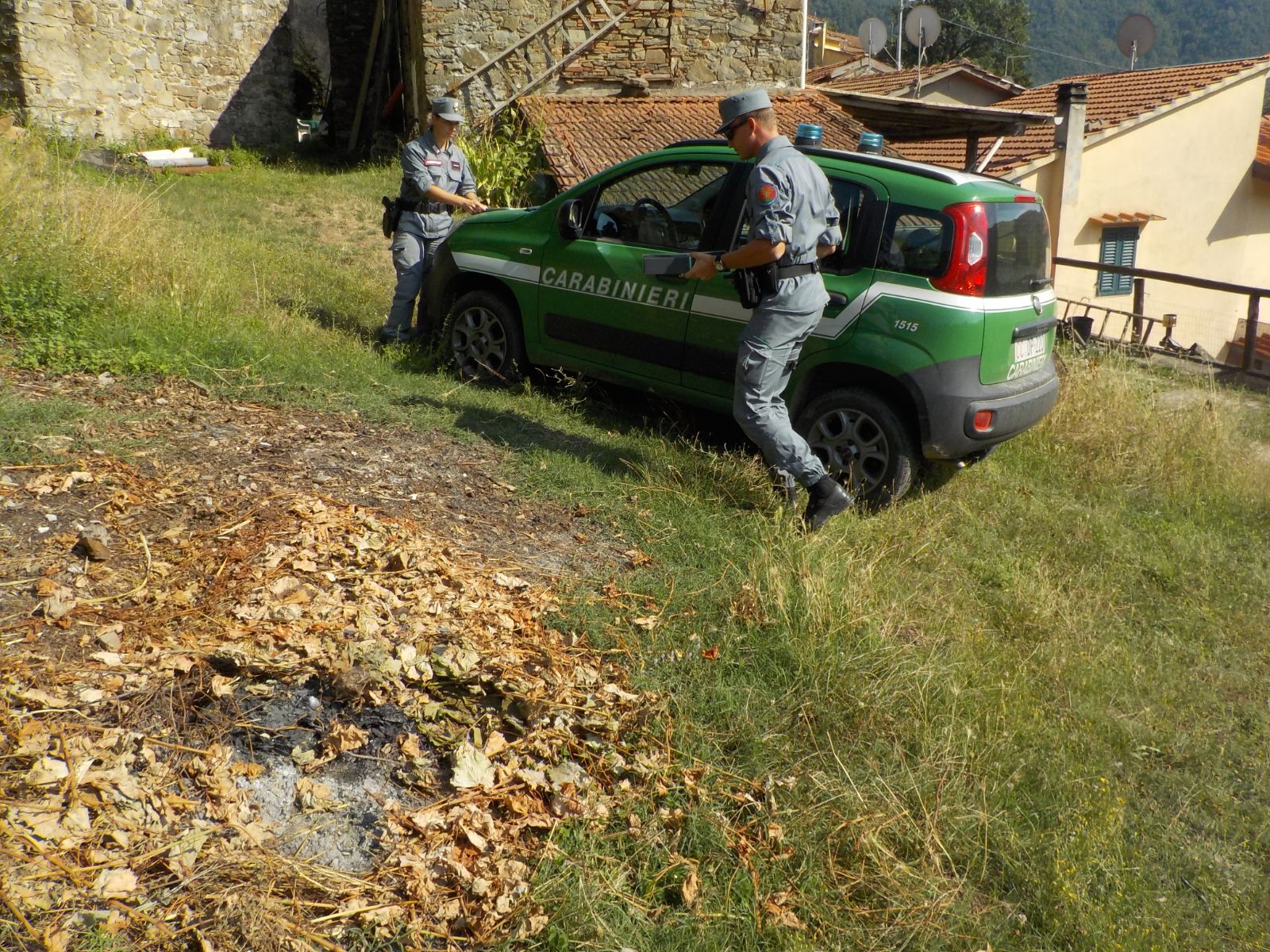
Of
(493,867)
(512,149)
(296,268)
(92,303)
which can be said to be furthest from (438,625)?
(512,149)

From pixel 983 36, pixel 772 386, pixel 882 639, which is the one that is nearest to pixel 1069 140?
pixel 772 386

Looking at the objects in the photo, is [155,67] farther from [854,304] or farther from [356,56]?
[854,304]

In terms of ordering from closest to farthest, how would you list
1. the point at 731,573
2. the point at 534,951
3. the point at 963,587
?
the point at 534,951, the point at 731,573, the point at 963,587

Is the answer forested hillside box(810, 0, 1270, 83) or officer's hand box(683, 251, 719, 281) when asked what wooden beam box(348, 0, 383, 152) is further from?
forested hillside box(810, 0, 1270, 83)

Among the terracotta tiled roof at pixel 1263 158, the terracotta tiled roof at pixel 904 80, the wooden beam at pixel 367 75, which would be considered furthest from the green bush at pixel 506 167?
the terracotta tiled roof at pixel 1263 158

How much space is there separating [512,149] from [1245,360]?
27.7 feet

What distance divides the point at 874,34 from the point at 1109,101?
7468 mm

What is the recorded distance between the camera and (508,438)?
584cm

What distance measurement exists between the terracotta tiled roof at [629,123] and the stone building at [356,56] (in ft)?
1.41

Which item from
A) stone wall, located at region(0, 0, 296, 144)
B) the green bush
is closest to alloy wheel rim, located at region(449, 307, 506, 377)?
the green bush

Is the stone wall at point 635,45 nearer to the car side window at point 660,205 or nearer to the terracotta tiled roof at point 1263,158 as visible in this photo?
the car side window at point 660,205

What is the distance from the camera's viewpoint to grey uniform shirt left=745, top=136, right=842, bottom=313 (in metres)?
4.79

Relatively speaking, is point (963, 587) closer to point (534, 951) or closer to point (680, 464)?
point (680, 464)

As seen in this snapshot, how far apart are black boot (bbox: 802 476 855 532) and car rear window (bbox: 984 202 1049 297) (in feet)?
4.15
